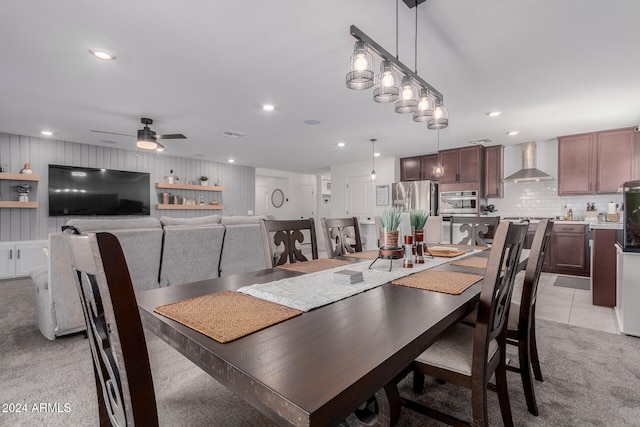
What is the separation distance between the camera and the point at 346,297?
1097 millimetres

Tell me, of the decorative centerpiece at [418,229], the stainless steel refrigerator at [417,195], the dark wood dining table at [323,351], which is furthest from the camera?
the stainless steel refrigerator at [417,195]

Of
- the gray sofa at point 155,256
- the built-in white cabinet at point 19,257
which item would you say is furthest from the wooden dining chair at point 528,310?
the built-in white cabinet at point 19,257

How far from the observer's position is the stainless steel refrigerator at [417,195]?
21.1 feet

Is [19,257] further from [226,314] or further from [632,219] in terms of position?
[632,219]

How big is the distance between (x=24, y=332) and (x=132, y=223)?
4.06ft

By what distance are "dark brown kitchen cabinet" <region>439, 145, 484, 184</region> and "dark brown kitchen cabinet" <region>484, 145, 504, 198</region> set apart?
13cm

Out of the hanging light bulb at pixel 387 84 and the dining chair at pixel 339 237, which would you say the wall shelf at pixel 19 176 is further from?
the hanging light bulb at pixel 387 84

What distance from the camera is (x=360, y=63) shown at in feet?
5.41

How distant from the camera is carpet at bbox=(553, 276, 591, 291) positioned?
13.5ft

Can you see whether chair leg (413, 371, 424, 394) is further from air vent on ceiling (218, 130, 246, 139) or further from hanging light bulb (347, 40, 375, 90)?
air vent on ceiling (218, 130, 246, 139)

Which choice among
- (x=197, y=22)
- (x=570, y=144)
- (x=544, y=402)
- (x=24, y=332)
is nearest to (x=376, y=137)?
(x=570, y=144)

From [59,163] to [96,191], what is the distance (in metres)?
0.74

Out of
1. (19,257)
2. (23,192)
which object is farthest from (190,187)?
(19,257)

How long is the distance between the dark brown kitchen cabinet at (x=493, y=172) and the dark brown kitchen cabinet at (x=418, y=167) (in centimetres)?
104
